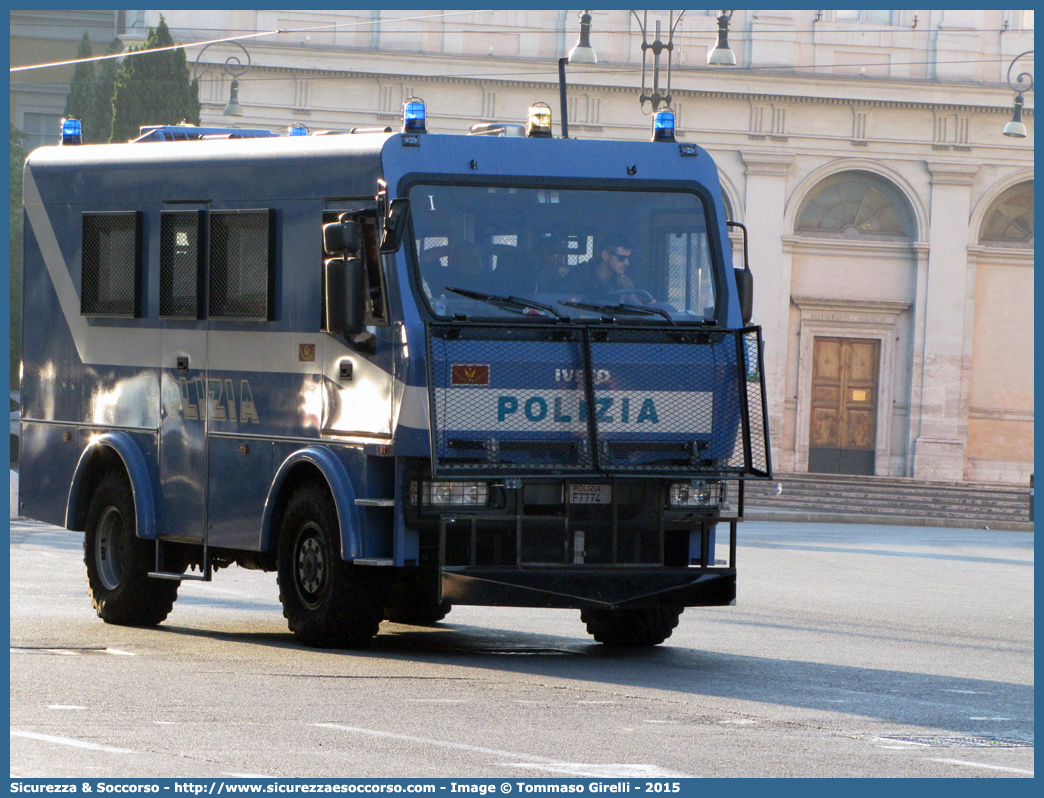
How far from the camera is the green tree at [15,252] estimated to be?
4328 centimetres

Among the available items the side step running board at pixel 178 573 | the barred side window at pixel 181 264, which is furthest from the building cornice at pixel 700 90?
the side step running board at pixel 178 573

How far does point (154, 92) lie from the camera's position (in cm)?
4009

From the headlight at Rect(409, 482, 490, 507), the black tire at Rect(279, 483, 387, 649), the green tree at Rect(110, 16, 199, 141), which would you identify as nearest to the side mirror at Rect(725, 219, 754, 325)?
the headlight at Rect(409, 482, 490, 507)

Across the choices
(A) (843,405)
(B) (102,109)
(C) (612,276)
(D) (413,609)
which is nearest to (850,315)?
(A) (843,405)

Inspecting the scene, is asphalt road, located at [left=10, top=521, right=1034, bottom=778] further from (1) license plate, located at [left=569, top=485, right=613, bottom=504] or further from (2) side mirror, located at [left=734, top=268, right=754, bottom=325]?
(2) side mirror, located at [left=734, top=268, right=754, bottom=325]

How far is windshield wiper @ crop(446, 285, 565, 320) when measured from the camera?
11875 mm

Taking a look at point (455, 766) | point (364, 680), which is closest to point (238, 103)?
point (364, 680)

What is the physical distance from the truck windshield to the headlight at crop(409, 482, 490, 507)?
3.27 ft

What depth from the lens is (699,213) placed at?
12.7 metres

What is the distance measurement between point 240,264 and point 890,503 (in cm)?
2668

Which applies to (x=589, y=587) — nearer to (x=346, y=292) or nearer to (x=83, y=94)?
(x=346, y=292)

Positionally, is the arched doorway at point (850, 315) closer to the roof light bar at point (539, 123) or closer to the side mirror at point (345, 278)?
the roof light bar at point (539, 123)
